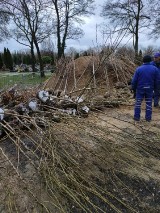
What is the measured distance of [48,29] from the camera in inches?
1013

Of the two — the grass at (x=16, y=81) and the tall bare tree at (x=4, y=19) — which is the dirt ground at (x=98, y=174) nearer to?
the grass at (x=16, y=81)

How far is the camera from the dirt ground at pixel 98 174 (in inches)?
146

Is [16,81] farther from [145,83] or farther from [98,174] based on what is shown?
[98,174]

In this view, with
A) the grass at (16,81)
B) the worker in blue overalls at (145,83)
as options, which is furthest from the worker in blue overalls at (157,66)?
the grass at (16,81)

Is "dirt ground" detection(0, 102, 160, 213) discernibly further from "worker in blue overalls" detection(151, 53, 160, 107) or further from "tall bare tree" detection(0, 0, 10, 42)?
"tall bare tree" detection(0, 0, 10, 42)

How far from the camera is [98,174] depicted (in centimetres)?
434

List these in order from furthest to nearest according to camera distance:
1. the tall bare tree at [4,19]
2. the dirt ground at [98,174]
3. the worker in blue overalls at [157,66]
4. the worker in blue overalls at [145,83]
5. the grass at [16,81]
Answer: the tall bare tree at [4,19]
the worker in blue overalls at [157,66]
the grass at [16,81]
the worker in blue overalls at [145,83]
the dirt ground at [98,174]

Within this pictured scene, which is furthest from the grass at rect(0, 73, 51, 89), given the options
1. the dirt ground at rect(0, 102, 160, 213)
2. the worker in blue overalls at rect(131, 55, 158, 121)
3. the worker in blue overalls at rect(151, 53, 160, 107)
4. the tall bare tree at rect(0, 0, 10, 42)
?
the tall bare tree at rect(0, 0, 10, 42)

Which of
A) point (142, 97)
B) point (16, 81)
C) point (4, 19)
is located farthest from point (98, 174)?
point (4, 19)

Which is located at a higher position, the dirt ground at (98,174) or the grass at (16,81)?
the grass at (16,81)

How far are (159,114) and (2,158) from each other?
4555mm

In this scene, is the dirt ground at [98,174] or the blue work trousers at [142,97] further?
the blue work trousers at [142,97]

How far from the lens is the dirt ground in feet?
12.1

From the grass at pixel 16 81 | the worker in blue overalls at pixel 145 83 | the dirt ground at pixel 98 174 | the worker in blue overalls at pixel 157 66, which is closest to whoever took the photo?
the dirt ground at pixel 98 174
